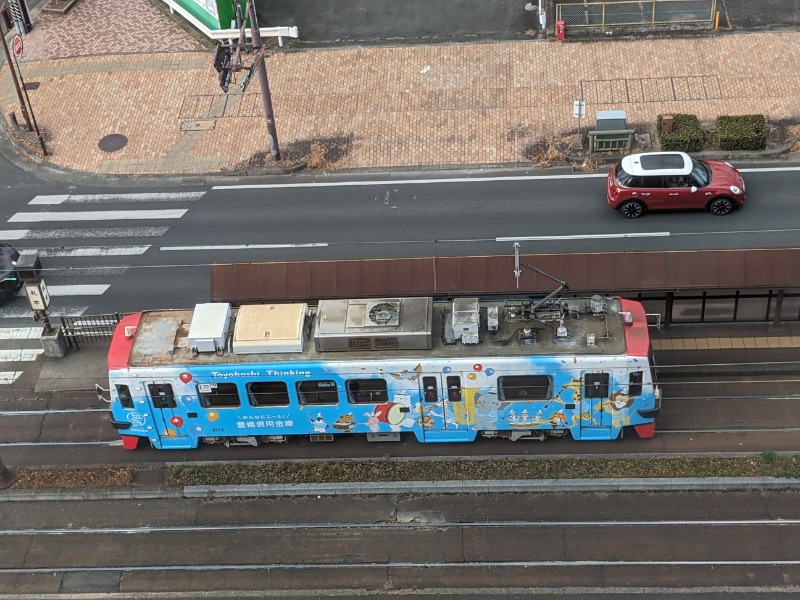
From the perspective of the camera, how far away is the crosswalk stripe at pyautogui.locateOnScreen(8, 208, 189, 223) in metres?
40.8

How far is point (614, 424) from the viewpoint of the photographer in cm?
2872

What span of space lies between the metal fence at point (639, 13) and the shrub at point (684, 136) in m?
7.16

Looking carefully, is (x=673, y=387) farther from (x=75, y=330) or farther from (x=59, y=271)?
(x=59, y=271)

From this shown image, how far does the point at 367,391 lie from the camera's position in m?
28.4

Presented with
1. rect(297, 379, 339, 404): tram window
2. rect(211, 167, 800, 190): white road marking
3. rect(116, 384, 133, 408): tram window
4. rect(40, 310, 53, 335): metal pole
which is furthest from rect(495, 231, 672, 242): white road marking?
rect(40, 310, 53, 335): metal pole

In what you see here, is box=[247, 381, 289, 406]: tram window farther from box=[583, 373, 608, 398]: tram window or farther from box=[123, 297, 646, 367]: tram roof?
box=[583, 373, 608, 398]: tram window

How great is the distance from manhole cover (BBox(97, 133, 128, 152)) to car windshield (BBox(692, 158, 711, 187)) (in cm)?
2267

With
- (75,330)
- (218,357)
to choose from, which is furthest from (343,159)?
(218,357)

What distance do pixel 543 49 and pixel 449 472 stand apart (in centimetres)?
2332

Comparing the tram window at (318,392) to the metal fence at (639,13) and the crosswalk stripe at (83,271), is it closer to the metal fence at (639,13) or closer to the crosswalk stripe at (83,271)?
the crosswalk stripe at (83,271)

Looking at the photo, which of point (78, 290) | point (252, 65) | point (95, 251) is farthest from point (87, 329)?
point (252, 65)

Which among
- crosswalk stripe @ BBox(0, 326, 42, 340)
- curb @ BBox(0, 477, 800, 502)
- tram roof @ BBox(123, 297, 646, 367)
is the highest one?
tram roof @ BBox(123, 297, 646, 367)

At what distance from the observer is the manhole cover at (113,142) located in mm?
A: 44312

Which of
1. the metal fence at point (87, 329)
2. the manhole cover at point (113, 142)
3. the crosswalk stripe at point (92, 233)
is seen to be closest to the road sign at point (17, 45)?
the manhole cover at point (113, 142)
